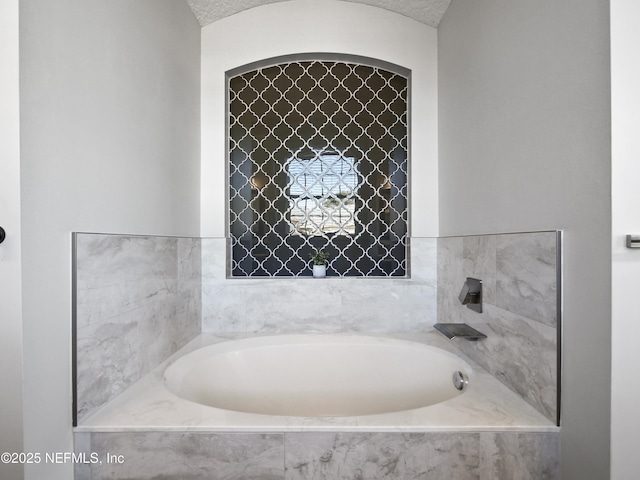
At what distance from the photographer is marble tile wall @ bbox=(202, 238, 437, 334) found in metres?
2.29

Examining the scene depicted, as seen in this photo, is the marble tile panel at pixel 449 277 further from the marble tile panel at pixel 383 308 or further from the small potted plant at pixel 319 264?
the small potted plant at pixel 319 264

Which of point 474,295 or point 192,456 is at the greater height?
point 474,295

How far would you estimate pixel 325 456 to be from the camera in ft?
3.70

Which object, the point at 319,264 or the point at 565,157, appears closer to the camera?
the point at 565,157

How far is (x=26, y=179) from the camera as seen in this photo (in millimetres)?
968


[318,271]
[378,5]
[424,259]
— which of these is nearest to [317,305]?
[318,271]

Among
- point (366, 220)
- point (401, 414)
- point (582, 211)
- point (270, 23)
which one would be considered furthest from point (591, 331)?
point (270, 23)

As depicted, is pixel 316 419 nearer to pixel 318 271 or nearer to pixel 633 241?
pixel 633 241

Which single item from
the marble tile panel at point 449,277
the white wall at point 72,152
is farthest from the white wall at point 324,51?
the white wall at point 72,152

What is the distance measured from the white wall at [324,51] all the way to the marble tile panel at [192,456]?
137cm

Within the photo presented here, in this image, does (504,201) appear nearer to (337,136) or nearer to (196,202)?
(337,136)

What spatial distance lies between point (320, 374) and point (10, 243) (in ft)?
5.13

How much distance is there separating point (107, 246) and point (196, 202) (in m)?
0.96

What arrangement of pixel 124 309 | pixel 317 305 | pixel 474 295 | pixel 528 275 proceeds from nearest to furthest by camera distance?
pixel 528 275
pixel 124 309
pixel 474 295
pixel 317 305
